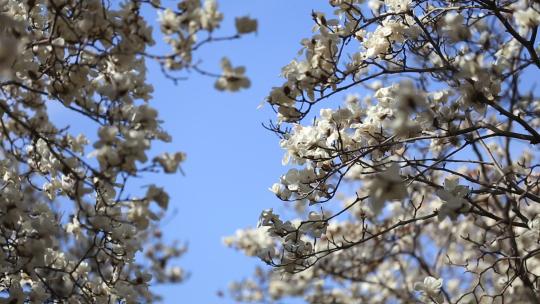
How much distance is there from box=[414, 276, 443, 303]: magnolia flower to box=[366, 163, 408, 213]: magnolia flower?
1209 mm

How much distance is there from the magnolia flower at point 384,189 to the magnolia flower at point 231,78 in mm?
525

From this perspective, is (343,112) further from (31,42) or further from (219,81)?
(31,42)

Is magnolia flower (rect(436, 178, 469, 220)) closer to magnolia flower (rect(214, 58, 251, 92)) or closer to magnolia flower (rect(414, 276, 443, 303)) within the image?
magnolia flower (rect(414, 276, 443, 303))

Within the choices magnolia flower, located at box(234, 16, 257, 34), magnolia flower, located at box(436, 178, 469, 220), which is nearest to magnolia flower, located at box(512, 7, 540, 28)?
magnolia flower, located at box(436, 178, 469, 220)

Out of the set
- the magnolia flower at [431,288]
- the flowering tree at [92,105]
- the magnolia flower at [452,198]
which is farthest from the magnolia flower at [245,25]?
the magnolia flower at [431,288]

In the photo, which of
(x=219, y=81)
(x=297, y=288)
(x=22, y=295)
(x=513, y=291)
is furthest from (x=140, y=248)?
(x=297, y=288)

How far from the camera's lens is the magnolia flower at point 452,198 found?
2.29m

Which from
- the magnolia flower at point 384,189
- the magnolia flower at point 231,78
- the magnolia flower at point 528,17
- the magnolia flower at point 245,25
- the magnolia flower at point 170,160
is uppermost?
the magnolia flower at point 528,17

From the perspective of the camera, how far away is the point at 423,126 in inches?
106

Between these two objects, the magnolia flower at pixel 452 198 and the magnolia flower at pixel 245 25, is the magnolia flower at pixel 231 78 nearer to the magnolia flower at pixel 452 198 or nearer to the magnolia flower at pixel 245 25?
the magnolia flower at pixel 245 25

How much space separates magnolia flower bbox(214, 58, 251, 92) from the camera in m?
2.05

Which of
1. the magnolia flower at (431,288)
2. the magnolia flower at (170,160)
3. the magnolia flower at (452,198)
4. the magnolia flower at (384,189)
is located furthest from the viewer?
the magnolia flower at (431,288)

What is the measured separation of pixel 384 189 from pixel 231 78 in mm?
606

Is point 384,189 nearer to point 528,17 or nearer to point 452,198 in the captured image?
point 452,198
